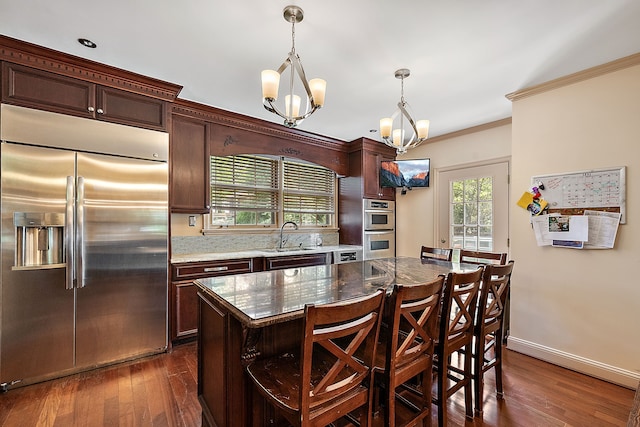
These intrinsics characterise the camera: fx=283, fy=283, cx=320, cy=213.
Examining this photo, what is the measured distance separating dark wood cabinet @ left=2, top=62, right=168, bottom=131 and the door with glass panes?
3.83 meters

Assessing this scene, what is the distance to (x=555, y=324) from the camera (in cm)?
263

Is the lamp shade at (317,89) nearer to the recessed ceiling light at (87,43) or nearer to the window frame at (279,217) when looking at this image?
the recessed ceiling light at (87,43)

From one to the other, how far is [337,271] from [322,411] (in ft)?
3.86

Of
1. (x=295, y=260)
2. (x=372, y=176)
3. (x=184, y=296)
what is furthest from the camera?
(x=372, y=176)

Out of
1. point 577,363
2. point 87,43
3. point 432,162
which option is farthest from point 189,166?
point 577,363

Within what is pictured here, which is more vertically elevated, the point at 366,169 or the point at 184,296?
the point at 366,169

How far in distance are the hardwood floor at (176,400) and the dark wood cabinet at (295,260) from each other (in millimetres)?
1333

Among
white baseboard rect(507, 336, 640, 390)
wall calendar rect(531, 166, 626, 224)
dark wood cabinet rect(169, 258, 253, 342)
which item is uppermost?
wall calendar rect(531, 166, 626, 224)

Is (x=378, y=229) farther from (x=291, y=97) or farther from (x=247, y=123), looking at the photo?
(x=291, y=97)

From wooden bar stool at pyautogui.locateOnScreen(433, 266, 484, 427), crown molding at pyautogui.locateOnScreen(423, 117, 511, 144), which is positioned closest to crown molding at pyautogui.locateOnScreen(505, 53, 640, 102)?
crown molding at pyautogui.locateOnScreen(423, 117, 511, 144)

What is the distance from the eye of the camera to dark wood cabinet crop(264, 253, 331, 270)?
136 inches

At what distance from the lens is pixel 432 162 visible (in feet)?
14.7

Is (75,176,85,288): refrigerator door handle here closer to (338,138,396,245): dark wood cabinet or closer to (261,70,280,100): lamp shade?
(261,70,280,100): lamp shade

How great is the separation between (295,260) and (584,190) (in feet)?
9.83
